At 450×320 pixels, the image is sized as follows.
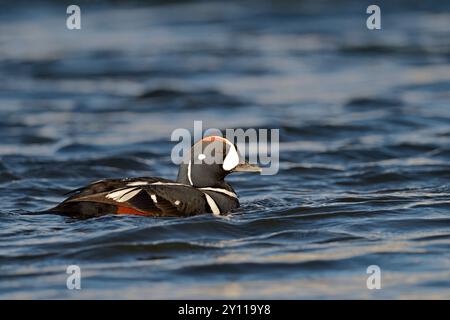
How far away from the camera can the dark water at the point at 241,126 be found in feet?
32.9

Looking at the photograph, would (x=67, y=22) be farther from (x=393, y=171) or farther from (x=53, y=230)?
(x=53, y=230)

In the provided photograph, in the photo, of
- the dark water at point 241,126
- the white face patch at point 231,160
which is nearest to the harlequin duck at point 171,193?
the white face patch at point 231,160

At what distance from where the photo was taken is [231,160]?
11.9 metres

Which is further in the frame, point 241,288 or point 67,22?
point 67,22

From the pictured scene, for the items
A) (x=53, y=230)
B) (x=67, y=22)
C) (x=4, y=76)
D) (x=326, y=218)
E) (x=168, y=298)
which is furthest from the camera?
(x=67, y=22)

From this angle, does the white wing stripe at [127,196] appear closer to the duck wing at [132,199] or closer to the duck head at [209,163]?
the duck wing at [132,199]

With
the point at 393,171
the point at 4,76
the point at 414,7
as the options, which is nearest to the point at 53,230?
the point at 393,171

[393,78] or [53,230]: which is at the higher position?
[393,78]

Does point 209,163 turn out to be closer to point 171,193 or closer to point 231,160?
point 231,160

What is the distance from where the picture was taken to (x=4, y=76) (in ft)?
71.8

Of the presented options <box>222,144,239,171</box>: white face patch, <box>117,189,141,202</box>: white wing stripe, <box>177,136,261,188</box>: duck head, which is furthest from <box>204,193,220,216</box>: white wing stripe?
<box>117,189,141,202</box>: white wing stripe

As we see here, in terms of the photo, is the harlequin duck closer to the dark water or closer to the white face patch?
the white face patch

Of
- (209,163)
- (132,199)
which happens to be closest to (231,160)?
(209,163)

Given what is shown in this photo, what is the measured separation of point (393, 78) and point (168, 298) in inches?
502
